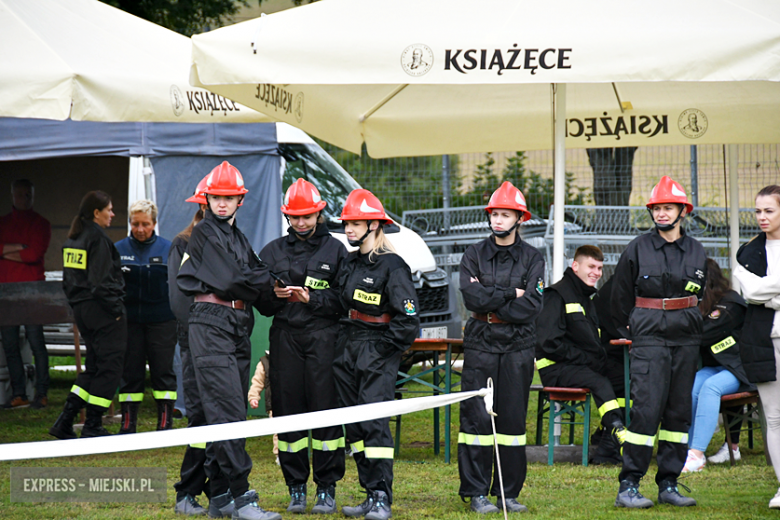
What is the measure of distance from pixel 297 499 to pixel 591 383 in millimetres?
2430

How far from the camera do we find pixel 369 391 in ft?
17.2

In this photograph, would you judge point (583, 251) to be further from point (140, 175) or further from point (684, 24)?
point (140, 175)

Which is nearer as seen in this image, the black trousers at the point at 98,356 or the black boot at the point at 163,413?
the black trousers at the point at 98,356

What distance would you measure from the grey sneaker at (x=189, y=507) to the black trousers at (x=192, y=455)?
0.03 meters

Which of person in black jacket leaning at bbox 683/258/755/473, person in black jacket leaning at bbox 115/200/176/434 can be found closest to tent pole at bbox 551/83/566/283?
person in black jacket leaning at bbox 683/258/755/473

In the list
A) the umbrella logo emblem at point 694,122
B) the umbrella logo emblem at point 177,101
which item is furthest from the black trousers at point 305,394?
the umbrella logo emblem at point 694,122

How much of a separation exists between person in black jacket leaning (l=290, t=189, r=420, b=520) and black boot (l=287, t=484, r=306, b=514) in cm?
26

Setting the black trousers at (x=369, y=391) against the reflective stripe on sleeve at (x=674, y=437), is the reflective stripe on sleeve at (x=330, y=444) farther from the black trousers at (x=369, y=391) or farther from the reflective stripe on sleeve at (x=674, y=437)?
the reflective stripe on sleeve at (x=674, y=437)

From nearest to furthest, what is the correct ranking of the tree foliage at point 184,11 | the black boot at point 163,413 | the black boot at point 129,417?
the black boot at point 129,417, the black boot at point 163,413, the tree foliage at point 184,11

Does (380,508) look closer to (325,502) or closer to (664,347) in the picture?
(325,502)

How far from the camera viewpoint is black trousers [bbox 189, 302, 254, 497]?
16.2 ft

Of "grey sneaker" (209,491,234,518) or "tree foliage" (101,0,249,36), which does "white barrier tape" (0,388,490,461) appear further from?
"tree foliage" (101,0,249,36)

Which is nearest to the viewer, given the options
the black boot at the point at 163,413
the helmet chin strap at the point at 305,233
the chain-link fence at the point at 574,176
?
the helmet chin strap at the point at 305,233

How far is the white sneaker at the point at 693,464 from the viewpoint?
647cm
